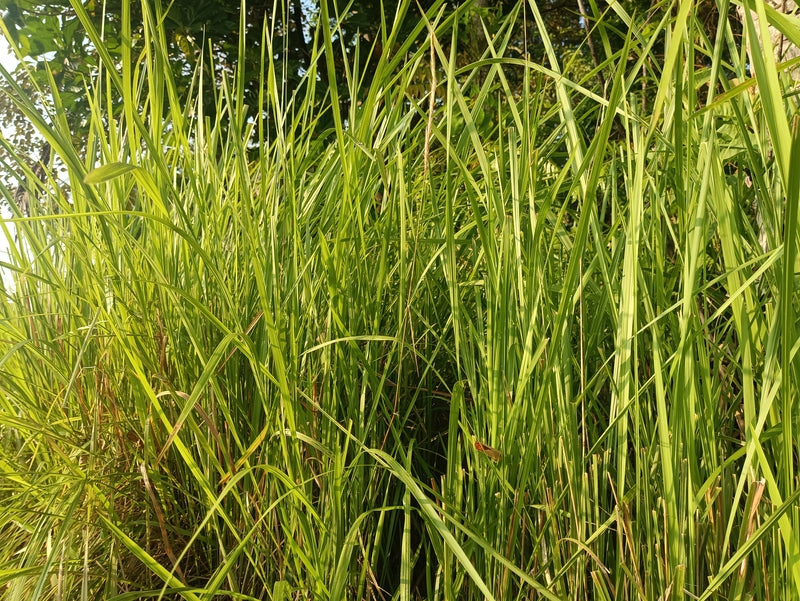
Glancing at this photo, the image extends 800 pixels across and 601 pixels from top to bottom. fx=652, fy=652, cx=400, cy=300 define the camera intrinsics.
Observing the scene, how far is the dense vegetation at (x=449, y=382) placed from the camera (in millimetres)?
492

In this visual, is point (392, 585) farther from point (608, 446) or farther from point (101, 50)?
point (101, 50)

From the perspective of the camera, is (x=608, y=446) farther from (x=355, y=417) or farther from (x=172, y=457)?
(x=172, y=457)

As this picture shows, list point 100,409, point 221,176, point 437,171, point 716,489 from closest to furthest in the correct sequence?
point 716,489 → point 100,409 → point 221,176 → point 437,171

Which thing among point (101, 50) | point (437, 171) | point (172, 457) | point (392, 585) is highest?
point (101, 50)

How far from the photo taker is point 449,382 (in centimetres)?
90

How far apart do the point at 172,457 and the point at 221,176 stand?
46 centimetres

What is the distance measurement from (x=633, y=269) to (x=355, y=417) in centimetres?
31

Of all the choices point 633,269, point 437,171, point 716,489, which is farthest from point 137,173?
point 437,171

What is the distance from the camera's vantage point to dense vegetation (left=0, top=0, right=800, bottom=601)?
0.49 m

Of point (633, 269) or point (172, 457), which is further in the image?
point (172, 457)

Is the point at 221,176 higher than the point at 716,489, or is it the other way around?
the point at 221,176

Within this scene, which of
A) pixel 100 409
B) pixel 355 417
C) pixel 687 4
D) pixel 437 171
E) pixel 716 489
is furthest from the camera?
pixel 437 171

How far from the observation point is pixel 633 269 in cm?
53

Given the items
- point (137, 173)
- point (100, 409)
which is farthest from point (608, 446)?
point (100, 409)
